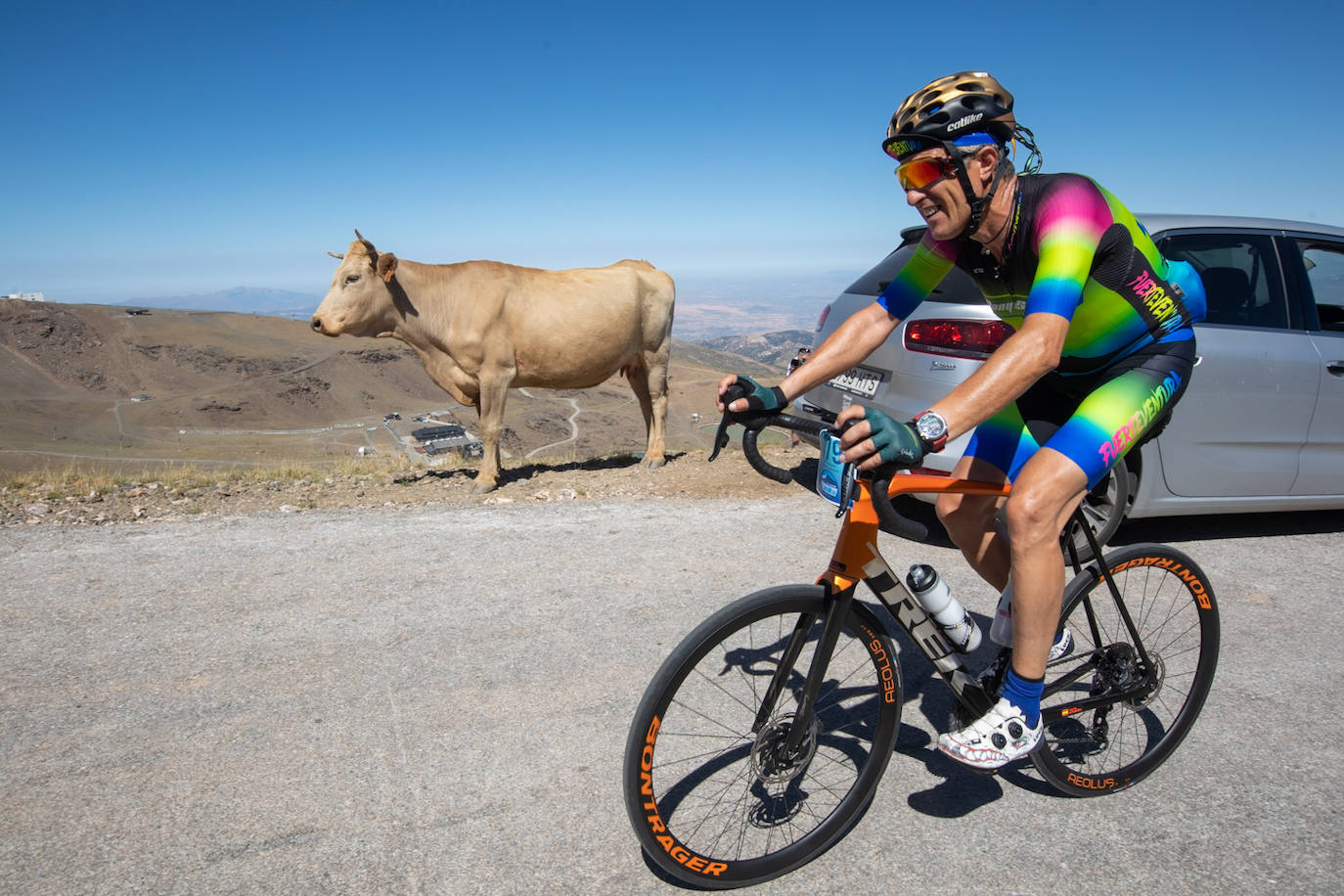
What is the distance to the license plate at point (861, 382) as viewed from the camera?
5.55 meters

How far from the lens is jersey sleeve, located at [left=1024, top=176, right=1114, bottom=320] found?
92.9 inches

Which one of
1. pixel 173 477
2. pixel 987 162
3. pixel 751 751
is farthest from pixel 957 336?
pixel 173 477

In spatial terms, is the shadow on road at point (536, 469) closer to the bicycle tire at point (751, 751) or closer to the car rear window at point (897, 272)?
the car rear window at point (897, 272)

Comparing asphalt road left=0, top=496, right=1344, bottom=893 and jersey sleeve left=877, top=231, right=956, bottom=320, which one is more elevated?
jersey sleeve left=877, top=231, right=956, bottom=320

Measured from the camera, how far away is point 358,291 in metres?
8.01

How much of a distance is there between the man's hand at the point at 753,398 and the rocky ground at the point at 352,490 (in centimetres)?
452

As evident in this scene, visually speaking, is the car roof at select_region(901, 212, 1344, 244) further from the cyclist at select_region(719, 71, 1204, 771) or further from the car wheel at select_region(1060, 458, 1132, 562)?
the cyclist at select_region(719, 71, 1204, 771)

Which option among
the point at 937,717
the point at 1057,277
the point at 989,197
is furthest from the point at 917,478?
the point at 937,717

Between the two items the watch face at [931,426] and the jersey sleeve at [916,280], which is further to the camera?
the jersey sleeve at [916,280]

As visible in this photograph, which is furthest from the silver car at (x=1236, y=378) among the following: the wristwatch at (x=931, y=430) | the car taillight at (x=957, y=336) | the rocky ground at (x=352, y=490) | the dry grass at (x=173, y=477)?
the dry grass at (x=173, y=477)

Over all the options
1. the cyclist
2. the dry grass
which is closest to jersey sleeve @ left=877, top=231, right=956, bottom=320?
the cyclist

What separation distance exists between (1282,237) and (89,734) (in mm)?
7516

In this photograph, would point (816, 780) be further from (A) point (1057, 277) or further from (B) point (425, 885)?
(A) point (1057, 277)

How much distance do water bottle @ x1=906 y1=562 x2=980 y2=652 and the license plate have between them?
9.77 ft
